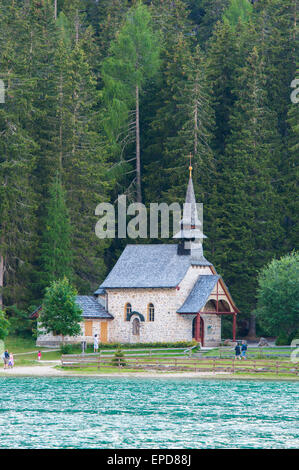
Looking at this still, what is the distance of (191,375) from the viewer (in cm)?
5891

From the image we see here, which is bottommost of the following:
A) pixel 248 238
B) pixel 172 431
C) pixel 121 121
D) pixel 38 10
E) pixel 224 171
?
pixel 172 431

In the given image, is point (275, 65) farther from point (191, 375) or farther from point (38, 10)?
point (191, 375)

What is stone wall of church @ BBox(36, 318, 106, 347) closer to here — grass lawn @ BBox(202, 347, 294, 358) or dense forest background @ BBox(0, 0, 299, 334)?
dense forest background @ BBox(0, 0, 299, 334)

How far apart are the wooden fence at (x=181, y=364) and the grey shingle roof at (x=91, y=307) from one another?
11.3 meters

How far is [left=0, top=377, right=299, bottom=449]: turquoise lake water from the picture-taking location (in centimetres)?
3794

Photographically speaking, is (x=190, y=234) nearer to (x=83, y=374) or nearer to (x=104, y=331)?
(x=104, y=331)

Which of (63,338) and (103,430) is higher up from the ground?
(63,338)

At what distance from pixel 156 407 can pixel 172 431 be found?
23.5 feet

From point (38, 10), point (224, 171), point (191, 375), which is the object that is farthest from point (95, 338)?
point (38, 10)

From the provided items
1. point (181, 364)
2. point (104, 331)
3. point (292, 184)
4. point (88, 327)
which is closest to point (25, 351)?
point (88, 327)

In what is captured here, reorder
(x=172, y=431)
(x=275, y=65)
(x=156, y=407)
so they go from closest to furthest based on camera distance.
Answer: (x=172, y=431) → (x=156, y=407) → (x=275, y=65)

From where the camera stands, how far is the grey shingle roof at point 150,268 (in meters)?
77.5

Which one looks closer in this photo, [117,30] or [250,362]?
[250,362]

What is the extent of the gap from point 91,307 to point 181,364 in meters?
16.5
